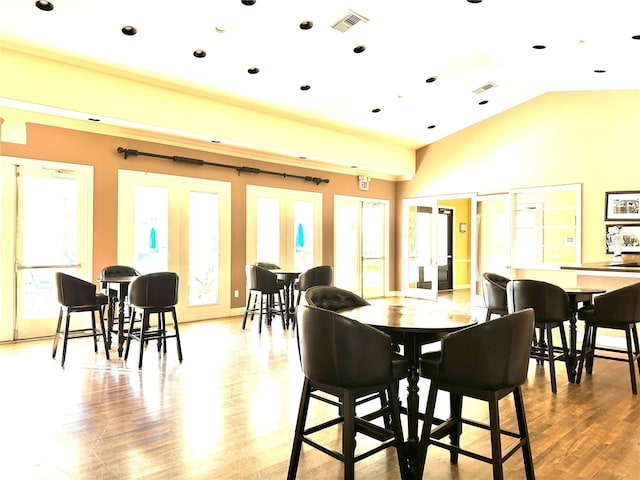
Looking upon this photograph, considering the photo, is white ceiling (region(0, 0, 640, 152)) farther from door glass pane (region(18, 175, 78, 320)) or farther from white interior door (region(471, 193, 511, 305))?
white interior door (region(471, 193, 511, 305))

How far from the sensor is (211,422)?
3197mm

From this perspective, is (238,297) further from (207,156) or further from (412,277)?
(412,277)

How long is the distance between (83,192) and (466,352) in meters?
5.62

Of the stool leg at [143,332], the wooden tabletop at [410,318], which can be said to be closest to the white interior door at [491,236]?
the stool leg at [143,332]

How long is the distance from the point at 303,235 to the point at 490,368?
6867 millimetres

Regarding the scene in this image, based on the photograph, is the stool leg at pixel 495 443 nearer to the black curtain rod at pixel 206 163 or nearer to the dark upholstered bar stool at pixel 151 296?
the dark upholstered bar stool at pixel 151 296

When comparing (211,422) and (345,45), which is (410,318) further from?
(345,45)

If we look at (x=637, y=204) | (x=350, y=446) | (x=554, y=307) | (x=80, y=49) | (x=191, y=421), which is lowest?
(x=191, y=421)

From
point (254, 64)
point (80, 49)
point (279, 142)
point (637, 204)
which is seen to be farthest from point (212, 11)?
point (637, 204)

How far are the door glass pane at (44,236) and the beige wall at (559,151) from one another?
22.4 feet

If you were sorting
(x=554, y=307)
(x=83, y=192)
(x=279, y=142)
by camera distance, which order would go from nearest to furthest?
(x=554, y=307) → (x=83, y=192) → (x=279, y=142)

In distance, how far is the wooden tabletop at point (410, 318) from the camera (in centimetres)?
244

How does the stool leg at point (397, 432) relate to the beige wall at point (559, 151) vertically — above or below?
below

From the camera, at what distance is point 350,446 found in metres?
2.17
